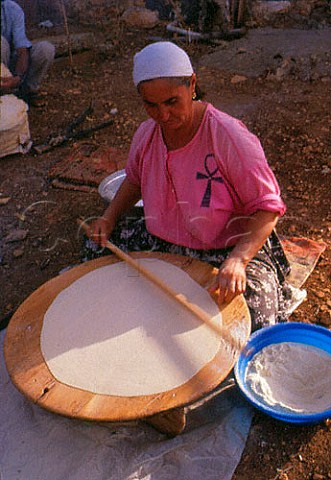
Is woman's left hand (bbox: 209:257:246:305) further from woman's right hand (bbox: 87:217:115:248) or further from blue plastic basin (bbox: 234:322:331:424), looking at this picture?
woman's right hand (bbox: 87:217:115:248)

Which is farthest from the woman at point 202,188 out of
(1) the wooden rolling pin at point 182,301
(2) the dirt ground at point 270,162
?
(2) the dirt ground at point 270,162

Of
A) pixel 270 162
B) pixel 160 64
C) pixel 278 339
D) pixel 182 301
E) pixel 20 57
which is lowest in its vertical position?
pixel 270 162

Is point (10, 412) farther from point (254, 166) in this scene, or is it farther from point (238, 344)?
point (254, 166)

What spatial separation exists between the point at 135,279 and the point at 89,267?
0.23 metres

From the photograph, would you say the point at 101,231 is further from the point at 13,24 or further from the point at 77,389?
the point at 13,24

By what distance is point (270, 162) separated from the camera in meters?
3.75

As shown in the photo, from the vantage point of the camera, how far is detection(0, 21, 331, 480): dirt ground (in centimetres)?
193

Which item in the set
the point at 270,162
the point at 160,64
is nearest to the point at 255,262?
the point at 160,64

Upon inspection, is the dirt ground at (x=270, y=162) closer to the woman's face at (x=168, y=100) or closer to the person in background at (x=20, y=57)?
the person in background at (x=20, y=57)

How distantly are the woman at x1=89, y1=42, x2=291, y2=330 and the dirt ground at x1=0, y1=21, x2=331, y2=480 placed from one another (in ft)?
1.57

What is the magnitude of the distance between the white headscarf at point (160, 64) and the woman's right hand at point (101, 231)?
70 centimetres

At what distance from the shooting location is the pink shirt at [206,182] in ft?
6.24

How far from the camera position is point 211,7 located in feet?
20.4

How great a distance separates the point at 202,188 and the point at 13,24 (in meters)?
3.71
